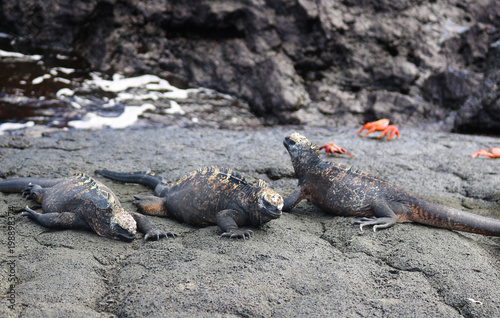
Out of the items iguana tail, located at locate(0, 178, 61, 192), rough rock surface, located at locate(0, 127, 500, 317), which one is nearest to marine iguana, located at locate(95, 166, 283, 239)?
rough rock surface, located at locate(0, 127, 500, 317)

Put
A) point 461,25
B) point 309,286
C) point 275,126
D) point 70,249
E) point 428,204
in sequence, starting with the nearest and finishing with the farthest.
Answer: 1. point 309,286
2. point 70,249
3. point 428,204
4. point 275,126
5. point 461,25

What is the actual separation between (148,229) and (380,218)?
222 centimetres

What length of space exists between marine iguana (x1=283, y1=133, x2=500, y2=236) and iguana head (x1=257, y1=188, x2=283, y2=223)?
798 millimetres

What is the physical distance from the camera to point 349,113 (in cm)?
976

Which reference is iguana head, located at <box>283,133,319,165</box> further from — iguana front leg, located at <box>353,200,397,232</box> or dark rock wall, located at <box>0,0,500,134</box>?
dark rock wall, located at <box>0,0,500,134</box>

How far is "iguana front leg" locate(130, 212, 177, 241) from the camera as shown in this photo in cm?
391

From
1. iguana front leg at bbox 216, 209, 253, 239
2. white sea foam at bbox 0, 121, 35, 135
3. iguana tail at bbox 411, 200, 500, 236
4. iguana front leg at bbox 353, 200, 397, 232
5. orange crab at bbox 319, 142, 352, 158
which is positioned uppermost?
iguana tail at bbox 411, 200, 500, 236

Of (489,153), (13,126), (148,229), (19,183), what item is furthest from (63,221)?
(489,153)

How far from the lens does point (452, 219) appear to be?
4.25 meters

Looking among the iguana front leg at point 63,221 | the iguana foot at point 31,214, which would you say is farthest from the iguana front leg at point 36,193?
the iguana front leg at point 63,221

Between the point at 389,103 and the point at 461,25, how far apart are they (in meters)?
3.00

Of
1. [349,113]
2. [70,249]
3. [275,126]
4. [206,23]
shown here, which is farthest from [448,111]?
[70,249]

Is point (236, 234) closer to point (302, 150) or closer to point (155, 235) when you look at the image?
point (155, 235)

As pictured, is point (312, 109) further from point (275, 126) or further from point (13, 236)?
point (13, 236)
